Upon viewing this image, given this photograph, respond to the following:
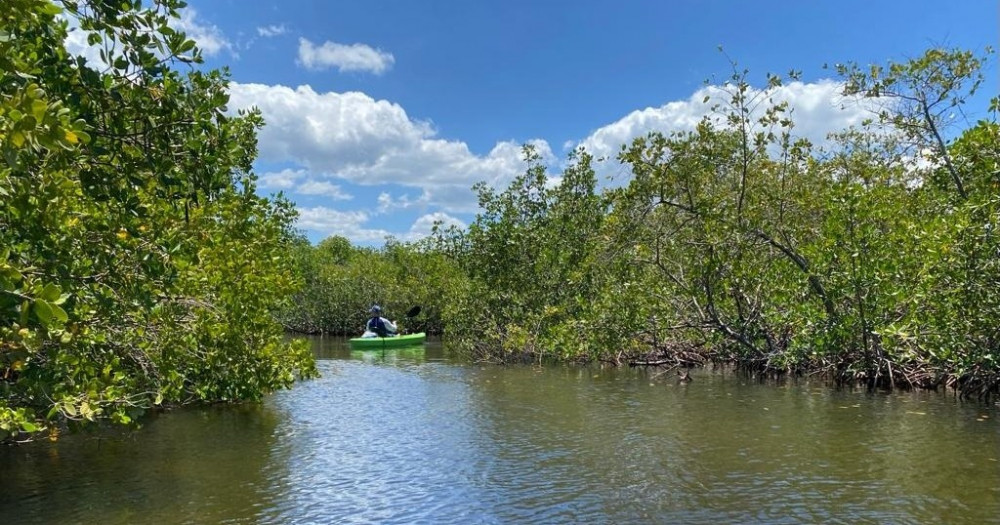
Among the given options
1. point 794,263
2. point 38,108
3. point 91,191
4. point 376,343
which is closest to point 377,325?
point 376,343

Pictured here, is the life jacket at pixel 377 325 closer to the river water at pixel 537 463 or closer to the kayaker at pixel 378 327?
the kayaker at pixel 378 327

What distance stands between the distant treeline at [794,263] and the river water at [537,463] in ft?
4.25

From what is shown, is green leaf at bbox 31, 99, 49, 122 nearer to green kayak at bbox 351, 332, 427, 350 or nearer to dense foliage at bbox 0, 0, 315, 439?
dense foliage at bbox 0, 0, 315, 439

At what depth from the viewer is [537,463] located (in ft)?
30.4

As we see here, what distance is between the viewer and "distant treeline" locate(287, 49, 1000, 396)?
12.2 metres

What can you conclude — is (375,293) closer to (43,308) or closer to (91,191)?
(91,191)

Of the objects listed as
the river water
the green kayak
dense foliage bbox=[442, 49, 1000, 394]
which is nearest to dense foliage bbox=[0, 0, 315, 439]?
the river water

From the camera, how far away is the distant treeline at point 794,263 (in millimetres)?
12172

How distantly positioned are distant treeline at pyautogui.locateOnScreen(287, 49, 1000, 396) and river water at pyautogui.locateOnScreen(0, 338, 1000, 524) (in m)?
1.29

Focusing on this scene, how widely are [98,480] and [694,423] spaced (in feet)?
27.4

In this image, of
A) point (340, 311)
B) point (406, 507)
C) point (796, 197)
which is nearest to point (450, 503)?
point (406, 507)

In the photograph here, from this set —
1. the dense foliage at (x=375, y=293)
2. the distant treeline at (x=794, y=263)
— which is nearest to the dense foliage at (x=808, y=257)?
the distant treeline at (x=794, y=263)

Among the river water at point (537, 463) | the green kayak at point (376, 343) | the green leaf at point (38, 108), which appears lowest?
the river water at point (537, 463)

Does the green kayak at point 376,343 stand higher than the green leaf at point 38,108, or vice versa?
the green leaf at point 38,108
